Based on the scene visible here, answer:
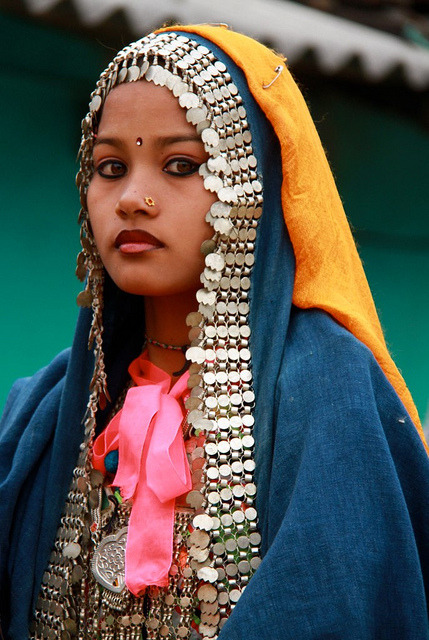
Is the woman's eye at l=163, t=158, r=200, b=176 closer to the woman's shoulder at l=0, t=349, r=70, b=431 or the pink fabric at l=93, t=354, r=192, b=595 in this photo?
the pink fabric at l=93, t=354, r=192, b=595

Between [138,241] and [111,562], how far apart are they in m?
0.70

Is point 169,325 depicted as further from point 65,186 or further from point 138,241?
point 65,186

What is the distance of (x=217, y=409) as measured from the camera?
192 centimetres

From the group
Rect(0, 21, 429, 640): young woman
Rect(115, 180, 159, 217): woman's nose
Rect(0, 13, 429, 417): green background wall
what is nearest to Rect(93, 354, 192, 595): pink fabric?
Rect(0, 21, 429, 640): young woman

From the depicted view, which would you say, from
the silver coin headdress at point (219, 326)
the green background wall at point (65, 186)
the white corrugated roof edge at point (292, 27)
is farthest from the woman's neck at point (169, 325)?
the green background wall at point (65, 186)

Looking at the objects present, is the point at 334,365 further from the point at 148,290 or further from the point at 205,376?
the point at 148,290

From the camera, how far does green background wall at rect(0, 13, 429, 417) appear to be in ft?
13.0

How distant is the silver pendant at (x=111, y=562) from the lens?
1.92 metres

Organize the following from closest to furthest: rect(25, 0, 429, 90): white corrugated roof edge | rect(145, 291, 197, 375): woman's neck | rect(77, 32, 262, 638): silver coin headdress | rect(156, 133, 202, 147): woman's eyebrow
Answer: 1. rect(77, 32, 262, 638): silver coin headdress
2. rect(156, 133, 202, 147): woman's eyebrow
3. rect(145, 291, 197, 375): woman's neck
4. rect(25, 0, 429, 90): white corrugated roof edge

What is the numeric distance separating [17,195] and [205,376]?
2.40 metres

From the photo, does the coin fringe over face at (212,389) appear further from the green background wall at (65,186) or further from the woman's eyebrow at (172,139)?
the green background wall at (65,186)

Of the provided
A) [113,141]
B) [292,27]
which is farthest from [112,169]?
[292,27]

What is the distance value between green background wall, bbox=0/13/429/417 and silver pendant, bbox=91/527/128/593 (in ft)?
7.57

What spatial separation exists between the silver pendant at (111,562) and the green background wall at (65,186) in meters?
2.31
